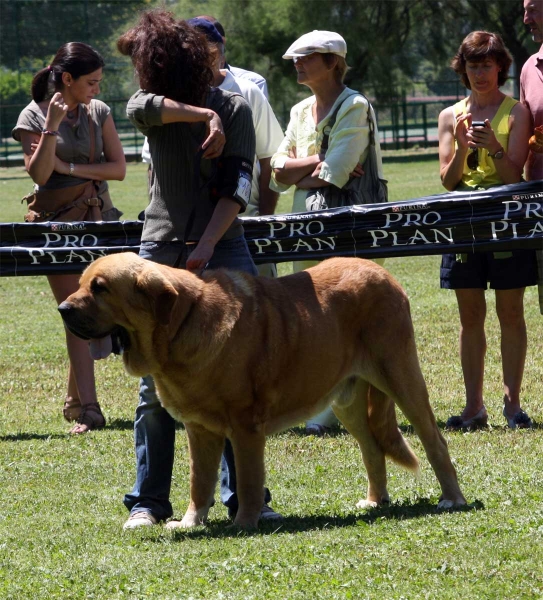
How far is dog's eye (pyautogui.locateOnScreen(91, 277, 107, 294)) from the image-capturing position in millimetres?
4727

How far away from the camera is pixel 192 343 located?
4.86 m

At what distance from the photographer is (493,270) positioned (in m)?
7.12

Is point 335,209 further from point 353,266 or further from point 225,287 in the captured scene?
point 225,287

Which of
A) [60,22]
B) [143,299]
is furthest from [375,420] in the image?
[60,22]

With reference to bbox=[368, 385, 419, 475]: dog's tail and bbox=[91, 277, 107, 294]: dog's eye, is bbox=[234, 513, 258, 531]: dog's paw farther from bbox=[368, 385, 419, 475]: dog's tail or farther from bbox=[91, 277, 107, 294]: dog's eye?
bbox=[91, 277, 107, 294]: dog's eye

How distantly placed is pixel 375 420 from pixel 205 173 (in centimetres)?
163

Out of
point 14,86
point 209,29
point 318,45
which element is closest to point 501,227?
point 318,45

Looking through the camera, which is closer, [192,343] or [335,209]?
[192,343]

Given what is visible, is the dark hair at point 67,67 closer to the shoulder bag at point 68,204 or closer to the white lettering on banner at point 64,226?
the shoulder bag at point 68,204

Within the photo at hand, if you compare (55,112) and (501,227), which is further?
(55,112)

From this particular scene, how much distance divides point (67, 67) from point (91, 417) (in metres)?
2.53

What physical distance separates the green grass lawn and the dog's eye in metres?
1.20

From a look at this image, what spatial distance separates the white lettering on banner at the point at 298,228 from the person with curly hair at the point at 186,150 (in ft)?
6.44

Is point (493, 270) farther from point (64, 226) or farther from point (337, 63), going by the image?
point (64, 226)
